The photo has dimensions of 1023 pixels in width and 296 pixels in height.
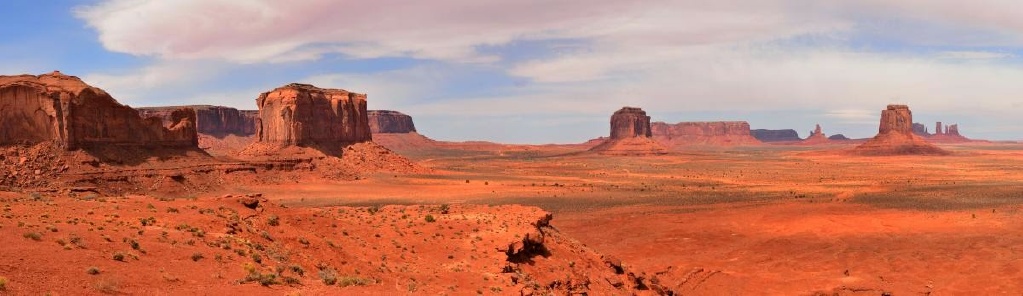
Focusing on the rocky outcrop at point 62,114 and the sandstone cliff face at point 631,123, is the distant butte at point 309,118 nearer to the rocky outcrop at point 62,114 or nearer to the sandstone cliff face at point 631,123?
the rocky outcrop at point 62,114

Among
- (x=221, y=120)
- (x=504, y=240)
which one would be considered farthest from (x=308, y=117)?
(x=221, y=120)

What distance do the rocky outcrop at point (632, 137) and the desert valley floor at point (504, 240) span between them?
394 feet

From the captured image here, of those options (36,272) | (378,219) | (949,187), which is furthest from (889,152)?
(36,272)

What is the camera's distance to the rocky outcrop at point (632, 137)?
185 metres

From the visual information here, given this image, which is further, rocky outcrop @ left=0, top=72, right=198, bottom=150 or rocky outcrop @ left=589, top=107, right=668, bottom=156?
rocky outcrop @ left=589, top=107, right=668, bottom=156

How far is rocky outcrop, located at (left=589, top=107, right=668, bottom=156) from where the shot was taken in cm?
18488

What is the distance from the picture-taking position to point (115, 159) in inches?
2076

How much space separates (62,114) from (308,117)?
3313 cm

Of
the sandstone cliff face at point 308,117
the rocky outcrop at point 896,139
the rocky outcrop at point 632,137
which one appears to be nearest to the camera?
the sandstone cliff face at point 308,117

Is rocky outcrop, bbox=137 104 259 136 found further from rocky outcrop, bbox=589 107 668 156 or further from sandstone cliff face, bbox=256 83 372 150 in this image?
rocky outcrop, bbox=589 107 668 156

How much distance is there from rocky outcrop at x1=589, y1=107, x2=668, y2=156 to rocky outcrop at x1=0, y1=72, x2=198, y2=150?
461 feet

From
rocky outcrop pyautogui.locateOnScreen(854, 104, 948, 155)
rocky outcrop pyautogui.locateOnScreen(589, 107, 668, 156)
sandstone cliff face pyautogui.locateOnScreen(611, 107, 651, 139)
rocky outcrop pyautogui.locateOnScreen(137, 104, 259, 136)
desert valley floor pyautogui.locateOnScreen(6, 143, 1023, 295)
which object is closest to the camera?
desert valley floor pyautogui.locateOnScreen(6, 143, 1023, 295)

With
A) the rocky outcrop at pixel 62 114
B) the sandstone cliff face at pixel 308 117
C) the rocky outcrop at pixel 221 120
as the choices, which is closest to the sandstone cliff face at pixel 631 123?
the rocky outcrop at pixel 221 120

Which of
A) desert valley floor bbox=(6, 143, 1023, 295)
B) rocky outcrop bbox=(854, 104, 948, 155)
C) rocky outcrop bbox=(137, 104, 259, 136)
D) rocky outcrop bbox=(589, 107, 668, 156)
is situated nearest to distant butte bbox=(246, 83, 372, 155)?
desert valley floor bbox=(6, 143, 1023, 295)
